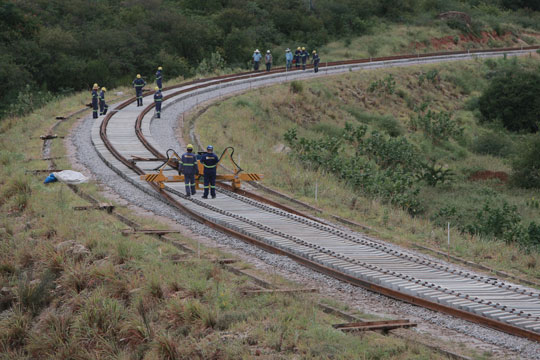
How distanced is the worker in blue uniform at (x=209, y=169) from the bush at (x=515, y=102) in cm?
2871

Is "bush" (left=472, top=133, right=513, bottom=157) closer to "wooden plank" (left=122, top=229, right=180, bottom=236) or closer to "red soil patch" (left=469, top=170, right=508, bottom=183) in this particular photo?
"red soil patch" (left=469, top=170, right=508, bottom=183)

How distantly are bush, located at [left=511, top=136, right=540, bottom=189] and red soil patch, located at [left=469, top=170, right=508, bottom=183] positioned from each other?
897 mm

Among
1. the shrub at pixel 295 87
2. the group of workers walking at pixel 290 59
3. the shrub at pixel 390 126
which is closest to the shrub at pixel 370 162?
the shrub at pixel 390 126

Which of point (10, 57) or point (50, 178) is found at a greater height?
point (10, 57)

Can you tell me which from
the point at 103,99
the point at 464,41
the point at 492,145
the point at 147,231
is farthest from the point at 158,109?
the point at 464,41

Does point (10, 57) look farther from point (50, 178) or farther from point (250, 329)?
point (250, 329)

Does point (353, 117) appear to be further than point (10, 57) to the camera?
No

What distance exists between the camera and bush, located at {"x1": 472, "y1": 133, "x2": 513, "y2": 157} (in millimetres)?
35969

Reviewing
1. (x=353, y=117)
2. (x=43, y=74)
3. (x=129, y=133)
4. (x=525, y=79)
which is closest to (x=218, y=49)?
(x=43, y=74)

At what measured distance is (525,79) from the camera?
141ft

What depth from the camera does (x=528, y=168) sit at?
1128 inches

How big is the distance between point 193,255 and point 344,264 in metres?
2.84

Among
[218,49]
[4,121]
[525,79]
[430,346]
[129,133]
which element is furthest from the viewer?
[218,49]

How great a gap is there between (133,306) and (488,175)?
23374 mm
